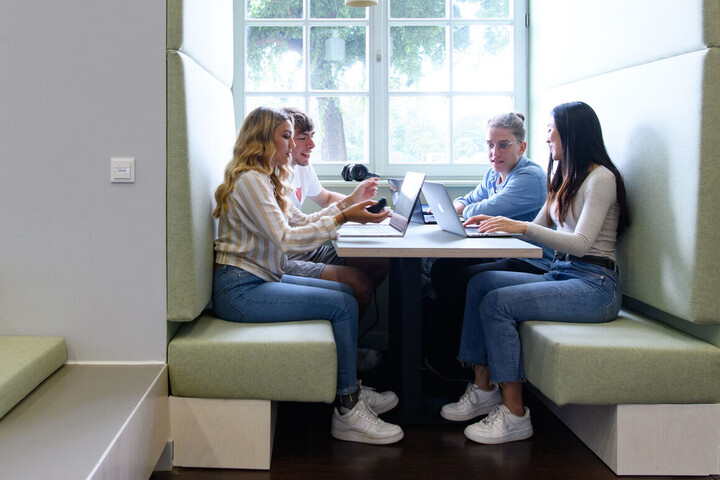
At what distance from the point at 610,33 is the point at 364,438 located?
193cm

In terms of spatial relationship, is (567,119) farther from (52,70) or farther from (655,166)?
(52,70)

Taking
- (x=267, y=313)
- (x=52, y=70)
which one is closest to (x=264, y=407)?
(x=267, y=313)

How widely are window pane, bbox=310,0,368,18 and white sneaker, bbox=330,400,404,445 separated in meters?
2.34

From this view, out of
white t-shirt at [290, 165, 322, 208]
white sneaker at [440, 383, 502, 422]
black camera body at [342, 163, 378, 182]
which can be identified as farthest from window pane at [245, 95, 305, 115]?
white sneaker at [440, 383, 502, 422]

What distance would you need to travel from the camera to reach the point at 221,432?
252 centimetres

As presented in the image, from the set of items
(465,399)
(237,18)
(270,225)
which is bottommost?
(465,399)

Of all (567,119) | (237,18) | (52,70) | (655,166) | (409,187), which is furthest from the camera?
(237,18)

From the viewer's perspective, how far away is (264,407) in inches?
98.9

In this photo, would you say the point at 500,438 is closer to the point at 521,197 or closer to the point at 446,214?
the point at 446,214

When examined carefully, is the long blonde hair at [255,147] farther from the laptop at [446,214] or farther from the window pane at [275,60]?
the window pane at [275,60]

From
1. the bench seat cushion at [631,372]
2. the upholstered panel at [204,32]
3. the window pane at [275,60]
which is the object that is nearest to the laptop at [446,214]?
the bench seat cushion at [631,372]

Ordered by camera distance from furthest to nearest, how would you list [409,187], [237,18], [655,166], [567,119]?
1. [237,18]
2. [409,187]
3. [567,119]
4. [655,166]

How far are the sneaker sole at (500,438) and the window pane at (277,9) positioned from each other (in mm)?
2566

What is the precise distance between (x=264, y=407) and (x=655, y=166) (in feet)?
5.36
